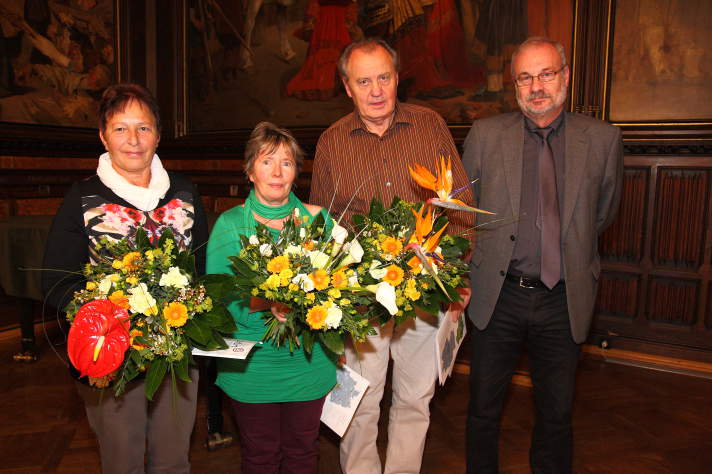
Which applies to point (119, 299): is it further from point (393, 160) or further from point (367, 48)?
point (367, 48)

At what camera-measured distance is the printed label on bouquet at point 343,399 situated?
2.15m

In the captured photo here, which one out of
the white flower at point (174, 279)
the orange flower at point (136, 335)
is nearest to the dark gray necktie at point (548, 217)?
the white flower at point (174, 279)

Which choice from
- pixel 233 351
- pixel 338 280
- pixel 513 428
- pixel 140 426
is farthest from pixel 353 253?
pixel 513 428

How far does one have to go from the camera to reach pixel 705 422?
3.53 meters

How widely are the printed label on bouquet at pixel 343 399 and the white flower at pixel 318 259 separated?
77 cm

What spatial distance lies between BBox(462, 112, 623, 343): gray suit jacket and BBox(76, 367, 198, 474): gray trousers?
1.28 meters

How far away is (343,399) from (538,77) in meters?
1.53

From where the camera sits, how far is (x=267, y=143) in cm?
197

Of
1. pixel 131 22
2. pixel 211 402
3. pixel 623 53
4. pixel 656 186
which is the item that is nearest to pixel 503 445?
pixel 211 402

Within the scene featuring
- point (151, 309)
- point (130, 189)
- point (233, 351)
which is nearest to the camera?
point (151, 309)

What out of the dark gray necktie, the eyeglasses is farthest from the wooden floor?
the eyeglasses

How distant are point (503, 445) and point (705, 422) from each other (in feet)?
4.80

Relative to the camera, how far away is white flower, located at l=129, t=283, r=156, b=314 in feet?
4.77

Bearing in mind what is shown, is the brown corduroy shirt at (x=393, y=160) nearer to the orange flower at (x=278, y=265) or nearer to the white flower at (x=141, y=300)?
the orange flower at (x=278, y=265)
